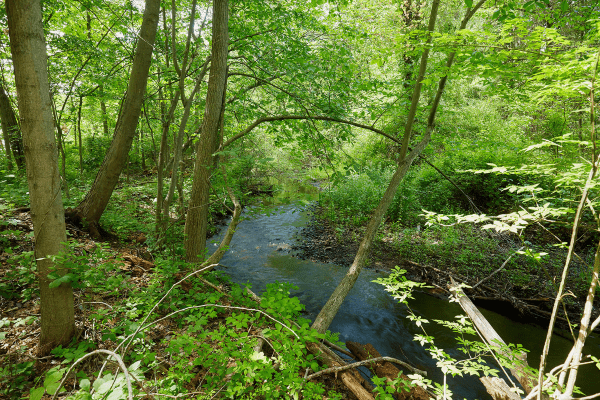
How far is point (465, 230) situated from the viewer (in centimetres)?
821

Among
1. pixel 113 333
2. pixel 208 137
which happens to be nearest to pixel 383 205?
pixel 208 137

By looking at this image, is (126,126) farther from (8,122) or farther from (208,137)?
(8,122)

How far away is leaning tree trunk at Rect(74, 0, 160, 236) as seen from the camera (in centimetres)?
441

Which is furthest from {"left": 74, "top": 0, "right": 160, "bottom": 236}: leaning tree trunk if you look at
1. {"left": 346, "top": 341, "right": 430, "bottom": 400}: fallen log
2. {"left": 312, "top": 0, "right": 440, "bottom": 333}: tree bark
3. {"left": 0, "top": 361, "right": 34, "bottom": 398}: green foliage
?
{"left": 346, "top": 341, "right": 430, "bottom": 400}: fallen log

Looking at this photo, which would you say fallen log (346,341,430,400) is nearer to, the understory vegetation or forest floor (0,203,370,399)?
the understory vegetation

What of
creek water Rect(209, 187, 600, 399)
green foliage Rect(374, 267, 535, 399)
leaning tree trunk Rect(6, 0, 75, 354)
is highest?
leaning tree trunk Rect(6, 0, 75, 354)

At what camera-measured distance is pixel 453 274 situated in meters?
6.29

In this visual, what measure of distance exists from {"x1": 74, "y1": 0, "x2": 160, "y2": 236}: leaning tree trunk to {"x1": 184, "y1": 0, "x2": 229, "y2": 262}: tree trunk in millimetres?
1576

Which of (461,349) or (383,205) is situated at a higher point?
(383,205)

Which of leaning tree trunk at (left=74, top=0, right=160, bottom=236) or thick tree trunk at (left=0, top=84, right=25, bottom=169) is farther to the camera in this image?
thick tree trunk at (left=0, top=84, right=25, bottom=169)

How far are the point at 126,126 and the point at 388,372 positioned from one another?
5.58 m

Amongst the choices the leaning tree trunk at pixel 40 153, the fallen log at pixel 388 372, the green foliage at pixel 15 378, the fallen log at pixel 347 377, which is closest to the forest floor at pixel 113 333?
the green foliage at pixel 15 378

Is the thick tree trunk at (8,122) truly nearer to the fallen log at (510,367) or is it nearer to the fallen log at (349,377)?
the fallen log at (349,377)

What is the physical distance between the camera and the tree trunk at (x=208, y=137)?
11.8 ft
